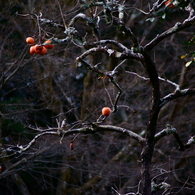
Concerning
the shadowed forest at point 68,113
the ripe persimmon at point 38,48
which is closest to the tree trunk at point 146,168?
the ripe persimmon at point 38,48

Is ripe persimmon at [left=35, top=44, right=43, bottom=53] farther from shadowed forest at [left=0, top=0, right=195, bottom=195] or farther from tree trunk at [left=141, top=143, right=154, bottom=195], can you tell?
shadowed forest at [left=0, top=0, right=195, bottom=195]

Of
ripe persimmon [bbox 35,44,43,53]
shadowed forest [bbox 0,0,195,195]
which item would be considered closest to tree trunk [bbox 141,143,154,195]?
ripe persimmon [bbox 35,44,43,53]

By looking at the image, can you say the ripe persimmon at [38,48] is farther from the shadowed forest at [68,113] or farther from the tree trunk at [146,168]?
the shadowed forest at [68,113]

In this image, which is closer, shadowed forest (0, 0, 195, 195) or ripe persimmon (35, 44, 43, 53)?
ripe persimmon (35, 44, 43, 53)

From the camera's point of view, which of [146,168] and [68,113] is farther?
[68,113]

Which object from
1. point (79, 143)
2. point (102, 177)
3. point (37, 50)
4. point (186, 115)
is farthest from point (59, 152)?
point (37, 50)

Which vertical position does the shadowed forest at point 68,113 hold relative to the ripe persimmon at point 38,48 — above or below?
below

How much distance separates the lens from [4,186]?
7.52m

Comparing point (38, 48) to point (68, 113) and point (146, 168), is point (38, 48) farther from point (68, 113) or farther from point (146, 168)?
point (68, 113)

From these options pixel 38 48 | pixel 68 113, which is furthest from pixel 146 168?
pixel 68 113

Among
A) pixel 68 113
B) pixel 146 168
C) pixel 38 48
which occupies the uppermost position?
pixel 38 48

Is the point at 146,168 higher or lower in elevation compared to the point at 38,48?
lower

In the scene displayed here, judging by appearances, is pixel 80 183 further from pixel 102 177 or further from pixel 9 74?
pixel 9 74

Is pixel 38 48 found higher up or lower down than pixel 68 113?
higher up
